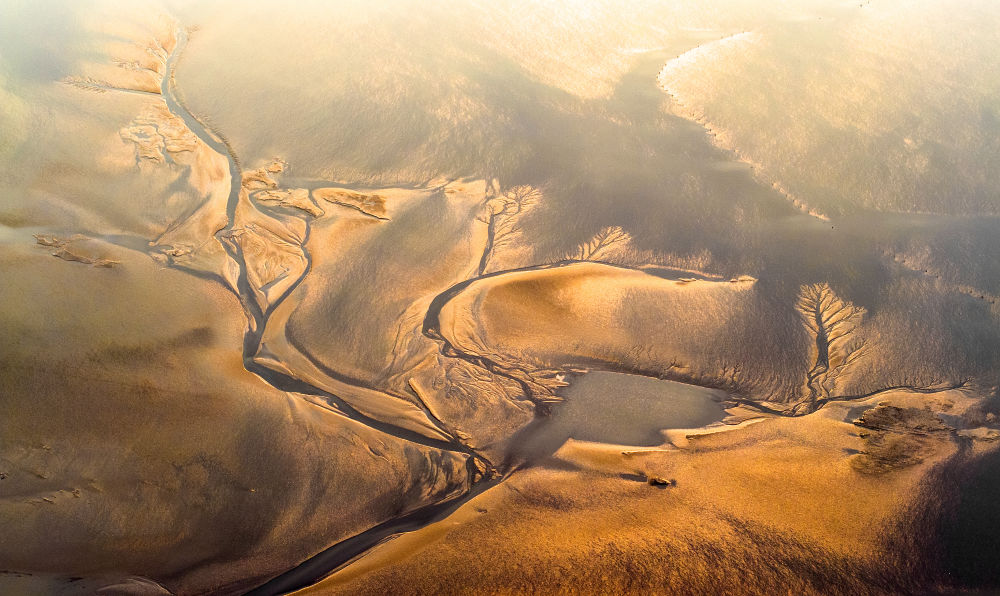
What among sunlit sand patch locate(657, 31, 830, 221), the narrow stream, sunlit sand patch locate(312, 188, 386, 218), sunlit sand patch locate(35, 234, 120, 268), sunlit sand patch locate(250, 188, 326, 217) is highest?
sunlit sand patch locate(657, 31, 830, 221)

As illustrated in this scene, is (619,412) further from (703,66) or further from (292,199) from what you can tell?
(703,66)

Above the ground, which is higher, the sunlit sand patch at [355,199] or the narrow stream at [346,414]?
the sunlit sand patch at [355,199]

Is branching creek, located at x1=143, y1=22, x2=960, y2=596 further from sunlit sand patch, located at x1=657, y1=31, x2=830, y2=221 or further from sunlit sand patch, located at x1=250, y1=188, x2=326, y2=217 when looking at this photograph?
sunlit sand patch, located at x1=657, y1=31, x2=830, y2=221

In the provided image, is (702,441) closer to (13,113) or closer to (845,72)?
(845,72)

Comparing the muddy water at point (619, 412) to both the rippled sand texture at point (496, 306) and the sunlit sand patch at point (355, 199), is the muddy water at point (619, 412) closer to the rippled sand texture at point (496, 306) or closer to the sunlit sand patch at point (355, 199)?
the rippled sand texture at point (496, 306)

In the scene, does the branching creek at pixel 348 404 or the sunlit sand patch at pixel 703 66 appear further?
the sunlit sand patch at pixel 703 66

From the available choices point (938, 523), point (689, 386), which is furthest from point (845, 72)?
point (938, 523)

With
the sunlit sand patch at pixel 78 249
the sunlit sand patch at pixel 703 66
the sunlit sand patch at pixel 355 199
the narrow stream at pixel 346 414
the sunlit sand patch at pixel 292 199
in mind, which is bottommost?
the narrow stream at pixel 346 414

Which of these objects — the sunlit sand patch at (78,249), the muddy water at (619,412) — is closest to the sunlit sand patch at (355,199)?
the sunlit sand patch at (78,249)

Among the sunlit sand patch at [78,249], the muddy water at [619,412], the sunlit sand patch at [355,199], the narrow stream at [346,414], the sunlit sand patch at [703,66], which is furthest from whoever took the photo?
the sunlit sand patch at [703,66]

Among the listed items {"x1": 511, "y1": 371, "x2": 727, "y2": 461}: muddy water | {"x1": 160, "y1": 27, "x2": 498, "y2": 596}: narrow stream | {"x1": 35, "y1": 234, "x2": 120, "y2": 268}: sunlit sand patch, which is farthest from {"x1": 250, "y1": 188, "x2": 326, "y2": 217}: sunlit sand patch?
{"x1": 511, "y1": 371, "x2": 727, "y2": 461}: muddy water
